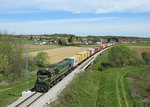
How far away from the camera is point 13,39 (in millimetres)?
39312

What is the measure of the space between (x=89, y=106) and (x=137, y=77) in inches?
960

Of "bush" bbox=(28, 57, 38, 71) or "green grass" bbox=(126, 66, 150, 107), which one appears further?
"bush" bbox=(28, 57, 38, 71)

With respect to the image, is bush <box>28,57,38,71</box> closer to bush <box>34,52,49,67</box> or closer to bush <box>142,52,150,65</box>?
bush <box>34,52,49,67</box>

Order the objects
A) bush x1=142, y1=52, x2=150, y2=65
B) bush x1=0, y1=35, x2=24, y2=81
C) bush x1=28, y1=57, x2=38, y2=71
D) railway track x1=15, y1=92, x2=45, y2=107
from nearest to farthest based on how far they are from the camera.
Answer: railway track x1=15, y1=92, x2=45, y2=107
bush x1=0, y1=35, x2=24, y2=81
bush x1=28, y1=57, x2=38, y2=71
bush x1=142, y1=52, x2=150, y2=65

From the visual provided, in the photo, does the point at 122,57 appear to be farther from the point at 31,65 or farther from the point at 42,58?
the point at 31,65

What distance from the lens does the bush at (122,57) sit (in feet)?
178

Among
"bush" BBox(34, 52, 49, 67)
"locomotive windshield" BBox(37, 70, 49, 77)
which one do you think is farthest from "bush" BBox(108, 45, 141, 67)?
"locomotive windshield" BBox(37, 70, 49, 77)

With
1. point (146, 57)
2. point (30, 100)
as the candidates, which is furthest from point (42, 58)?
point (146, 57)

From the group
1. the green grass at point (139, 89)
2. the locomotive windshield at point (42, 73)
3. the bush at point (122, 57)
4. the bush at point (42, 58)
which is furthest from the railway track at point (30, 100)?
the bush at point (122, 57)

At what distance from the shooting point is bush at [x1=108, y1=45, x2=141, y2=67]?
54.4 m

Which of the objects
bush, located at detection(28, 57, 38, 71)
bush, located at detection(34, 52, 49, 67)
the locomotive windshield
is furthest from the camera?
bush, located at detection(34, 52, 49, 67)

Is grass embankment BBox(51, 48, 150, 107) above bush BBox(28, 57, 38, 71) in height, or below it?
below

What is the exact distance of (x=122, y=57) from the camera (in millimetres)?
54531

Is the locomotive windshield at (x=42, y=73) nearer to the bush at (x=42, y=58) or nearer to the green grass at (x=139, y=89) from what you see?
the green grass at (x=139, y=89)
